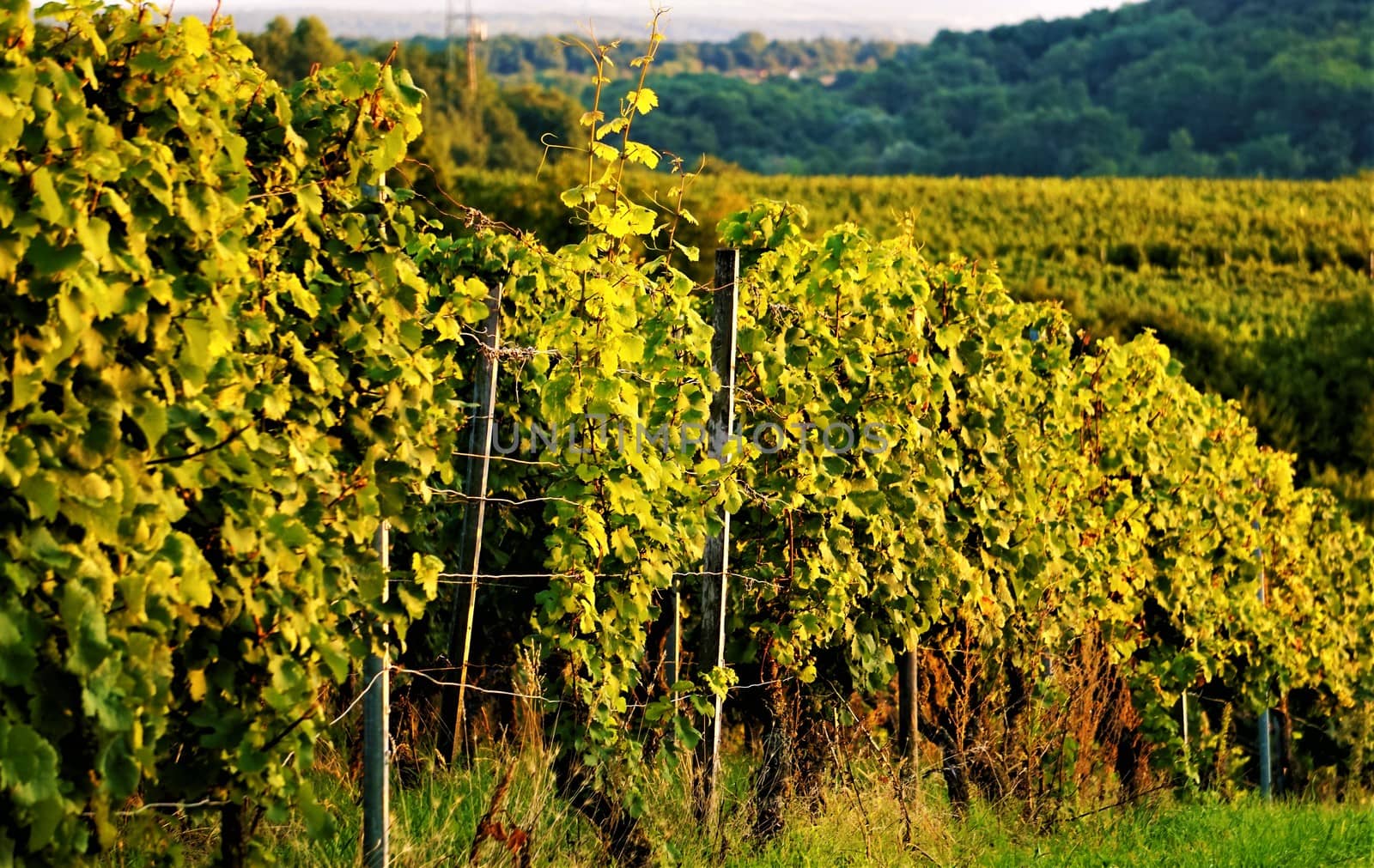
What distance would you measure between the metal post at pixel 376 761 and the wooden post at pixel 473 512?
0.86 metres

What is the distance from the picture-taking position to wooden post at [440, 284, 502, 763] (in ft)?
16.1

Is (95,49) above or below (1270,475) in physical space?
above

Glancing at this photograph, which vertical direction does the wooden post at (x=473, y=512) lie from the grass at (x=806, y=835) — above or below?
above

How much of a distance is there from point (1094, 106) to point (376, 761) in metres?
91.8

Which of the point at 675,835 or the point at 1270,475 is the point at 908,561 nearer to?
the point at 675,835

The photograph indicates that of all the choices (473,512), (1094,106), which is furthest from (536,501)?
(1094,106)

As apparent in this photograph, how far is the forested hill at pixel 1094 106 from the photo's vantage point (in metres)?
79.2

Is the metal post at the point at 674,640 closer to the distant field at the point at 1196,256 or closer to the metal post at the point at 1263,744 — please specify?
the metal post at the point at 1263,744

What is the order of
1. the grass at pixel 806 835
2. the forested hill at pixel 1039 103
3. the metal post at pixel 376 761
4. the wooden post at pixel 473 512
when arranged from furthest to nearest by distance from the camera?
the forested hill at pixel 1039 103
the wooden post at pixel 473 512
the grass at pixel 806 835
the metal post at pixel 376 761

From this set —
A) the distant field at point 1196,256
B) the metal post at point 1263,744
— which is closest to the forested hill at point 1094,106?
the distant field at point 1196,256

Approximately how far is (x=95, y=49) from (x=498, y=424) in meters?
3.26

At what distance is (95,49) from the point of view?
2848 mm

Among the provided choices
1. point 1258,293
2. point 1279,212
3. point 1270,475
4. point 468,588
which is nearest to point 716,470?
point 468,588

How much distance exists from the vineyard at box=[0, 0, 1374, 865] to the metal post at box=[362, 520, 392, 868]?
0.08 ft
